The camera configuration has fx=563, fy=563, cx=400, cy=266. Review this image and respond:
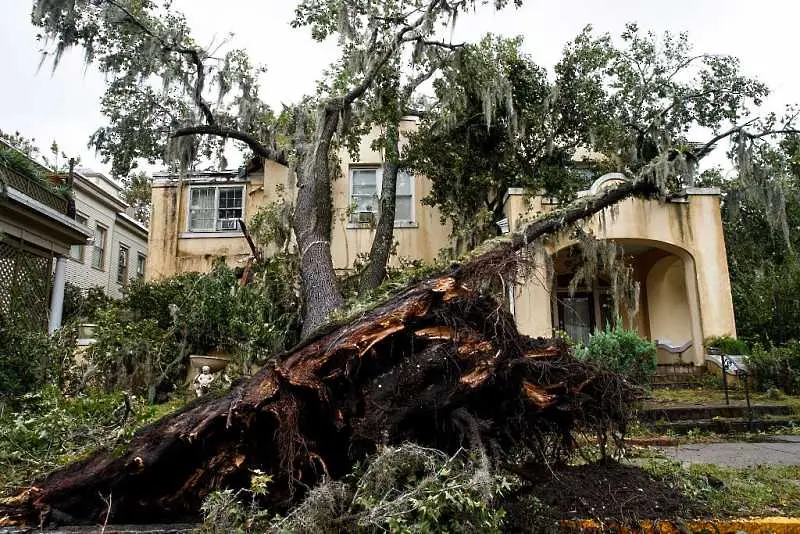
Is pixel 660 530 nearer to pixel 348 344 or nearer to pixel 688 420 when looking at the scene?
pixel 348 344

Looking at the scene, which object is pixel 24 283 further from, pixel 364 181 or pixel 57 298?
pixel 364 181

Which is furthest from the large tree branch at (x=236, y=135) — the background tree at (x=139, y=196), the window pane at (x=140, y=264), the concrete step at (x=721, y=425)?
the background tree at (x=139, y=196)

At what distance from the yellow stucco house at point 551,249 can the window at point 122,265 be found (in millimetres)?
7608

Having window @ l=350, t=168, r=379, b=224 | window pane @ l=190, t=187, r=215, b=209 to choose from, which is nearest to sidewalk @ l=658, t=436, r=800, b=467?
window @ l=350, t=168, r=379, b=224

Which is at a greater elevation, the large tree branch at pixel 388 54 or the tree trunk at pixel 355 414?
the large tree branch at pixel 388 54

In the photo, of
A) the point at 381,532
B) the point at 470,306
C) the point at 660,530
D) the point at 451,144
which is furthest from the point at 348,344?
the point at 451,144

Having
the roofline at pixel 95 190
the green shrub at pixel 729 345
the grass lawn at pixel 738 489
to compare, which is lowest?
the grass lawn at pixel 738 489

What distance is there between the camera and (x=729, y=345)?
11672mm

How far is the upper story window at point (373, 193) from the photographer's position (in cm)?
1529

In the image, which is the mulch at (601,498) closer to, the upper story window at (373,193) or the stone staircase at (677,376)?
the stone staircase at (677,376)

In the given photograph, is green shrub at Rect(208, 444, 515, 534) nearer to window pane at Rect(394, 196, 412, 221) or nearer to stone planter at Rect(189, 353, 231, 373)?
stone planter at Rect(189, 353, 231, 373)

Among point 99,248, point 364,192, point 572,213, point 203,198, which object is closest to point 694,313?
point 572,213

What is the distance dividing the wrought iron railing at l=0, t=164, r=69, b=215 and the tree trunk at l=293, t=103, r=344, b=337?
546 cm

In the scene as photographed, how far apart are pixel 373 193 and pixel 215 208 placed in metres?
4.65
